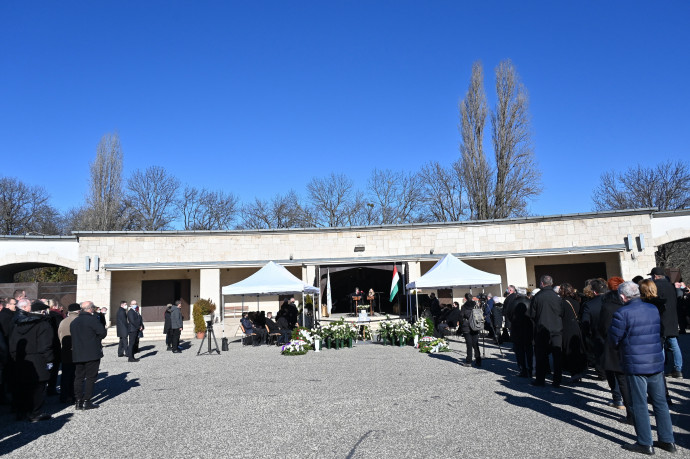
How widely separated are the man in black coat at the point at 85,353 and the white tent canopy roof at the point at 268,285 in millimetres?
7741

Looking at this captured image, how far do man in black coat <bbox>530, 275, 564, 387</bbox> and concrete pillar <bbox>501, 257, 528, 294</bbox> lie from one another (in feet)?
45.4

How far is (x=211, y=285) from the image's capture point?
22.0 metres

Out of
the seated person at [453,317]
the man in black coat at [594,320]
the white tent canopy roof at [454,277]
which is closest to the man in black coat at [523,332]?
the man in black coat at [594,320]

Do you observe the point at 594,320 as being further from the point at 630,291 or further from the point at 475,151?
the point at 475,151

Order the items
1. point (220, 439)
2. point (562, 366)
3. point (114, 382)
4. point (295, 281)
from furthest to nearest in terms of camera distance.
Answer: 1. point (295, 281)
2. point (114, 382)
3. point (562, 366)
4. point (220, 439)

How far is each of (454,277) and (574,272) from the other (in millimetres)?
10261

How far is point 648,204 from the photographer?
33969 millimetres

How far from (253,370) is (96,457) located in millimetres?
5836

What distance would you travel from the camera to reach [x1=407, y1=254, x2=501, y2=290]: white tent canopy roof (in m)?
15.0

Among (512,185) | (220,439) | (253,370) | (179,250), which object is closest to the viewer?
(220,439)

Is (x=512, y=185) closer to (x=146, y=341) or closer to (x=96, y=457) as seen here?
(x=146, y=341)

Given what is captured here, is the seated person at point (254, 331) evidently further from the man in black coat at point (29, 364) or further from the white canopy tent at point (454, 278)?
the man in black coat at point (29, 364)

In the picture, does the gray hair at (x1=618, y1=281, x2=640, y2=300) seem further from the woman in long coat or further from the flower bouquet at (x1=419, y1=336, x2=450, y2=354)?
the flower bouquet at (x1=419, y1=336, x2=450, y2=354)

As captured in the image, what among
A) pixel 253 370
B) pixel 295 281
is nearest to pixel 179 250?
pixel 295 281
